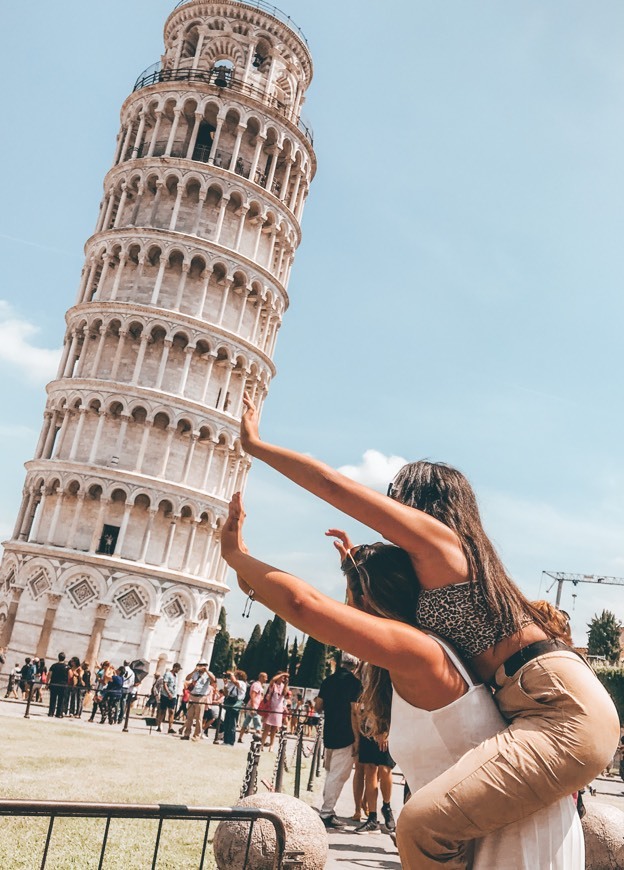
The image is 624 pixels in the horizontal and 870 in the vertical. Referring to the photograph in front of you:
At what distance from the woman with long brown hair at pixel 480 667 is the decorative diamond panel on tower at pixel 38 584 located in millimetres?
34681

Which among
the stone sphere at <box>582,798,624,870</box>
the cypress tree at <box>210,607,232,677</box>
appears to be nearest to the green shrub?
the cypress tree at <box>210,607,232,677</box>

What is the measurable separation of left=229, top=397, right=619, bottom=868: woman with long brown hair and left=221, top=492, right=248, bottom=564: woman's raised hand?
1.03 ft

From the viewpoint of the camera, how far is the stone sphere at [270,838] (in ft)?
19.0

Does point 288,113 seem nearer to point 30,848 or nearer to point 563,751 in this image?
point 30,848

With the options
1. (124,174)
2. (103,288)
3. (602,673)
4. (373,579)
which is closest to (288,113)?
(124,174)

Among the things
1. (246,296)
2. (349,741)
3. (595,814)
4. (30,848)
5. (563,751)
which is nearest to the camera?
(563,751)

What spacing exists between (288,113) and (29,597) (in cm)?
2780

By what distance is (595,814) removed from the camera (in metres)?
7.38

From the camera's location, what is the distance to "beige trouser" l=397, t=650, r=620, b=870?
2.17m

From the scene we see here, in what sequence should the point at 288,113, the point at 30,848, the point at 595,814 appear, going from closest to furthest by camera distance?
the point at 30,848
the point at 595,814
the point at 288,113

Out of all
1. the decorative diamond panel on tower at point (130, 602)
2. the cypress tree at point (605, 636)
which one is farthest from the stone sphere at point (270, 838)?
the cypress tree at point (605, 636)

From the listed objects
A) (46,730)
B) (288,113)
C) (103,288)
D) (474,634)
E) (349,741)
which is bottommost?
(46,730)

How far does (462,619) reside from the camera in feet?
7.98

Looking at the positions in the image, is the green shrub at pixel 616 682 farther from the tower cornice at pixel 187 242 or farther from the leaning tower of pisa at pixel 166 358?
the tower cornice at pixel 187 242
